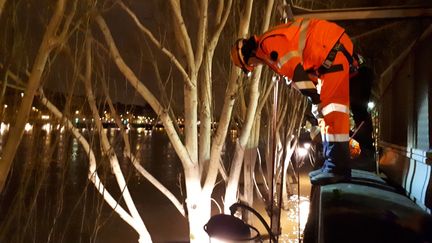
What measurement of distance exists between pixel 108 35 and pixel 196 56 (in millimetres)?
1405

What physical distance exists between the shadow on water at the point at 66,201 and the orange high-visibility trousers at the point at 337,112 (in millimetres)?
3227

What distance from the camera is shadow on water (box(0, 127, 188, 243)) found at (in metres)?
5.47

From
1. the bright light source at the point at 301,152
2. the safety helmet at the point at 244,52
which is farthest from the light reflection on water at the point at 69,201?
the safety helmet at the point at 244,52

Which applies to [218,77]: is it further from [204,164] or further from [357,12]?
[357,12]

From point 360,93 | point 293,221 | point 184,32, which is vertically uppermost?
point 184,32

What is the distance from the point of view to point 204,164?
309 inches

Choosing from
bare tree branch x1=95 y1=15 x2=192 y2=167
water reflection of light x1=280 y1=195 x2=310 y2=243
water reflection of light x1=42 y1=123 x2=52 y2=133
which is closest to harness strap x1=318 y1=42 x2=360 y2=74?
bare tree branch x1=95 y1=15 x2=192 y2=167

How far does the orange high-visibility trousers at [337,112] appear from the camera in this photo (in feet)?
13.2

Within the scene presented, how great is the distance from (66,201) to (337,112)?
16894 mm

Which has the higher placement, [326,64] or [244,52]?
[244,52]

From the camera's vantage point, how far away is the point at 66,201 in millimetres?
18859

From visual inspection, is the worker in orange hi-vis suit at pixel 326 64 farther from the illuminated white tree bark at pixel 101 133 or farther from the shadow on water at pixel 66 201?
the illuminated white tree bark at pixel 101 133

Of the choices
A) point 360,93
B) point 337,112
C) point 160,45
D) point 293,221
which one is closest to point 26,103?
point 337,112

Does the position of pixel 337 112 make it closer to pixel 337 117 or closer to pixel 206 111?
pixel 337 117
